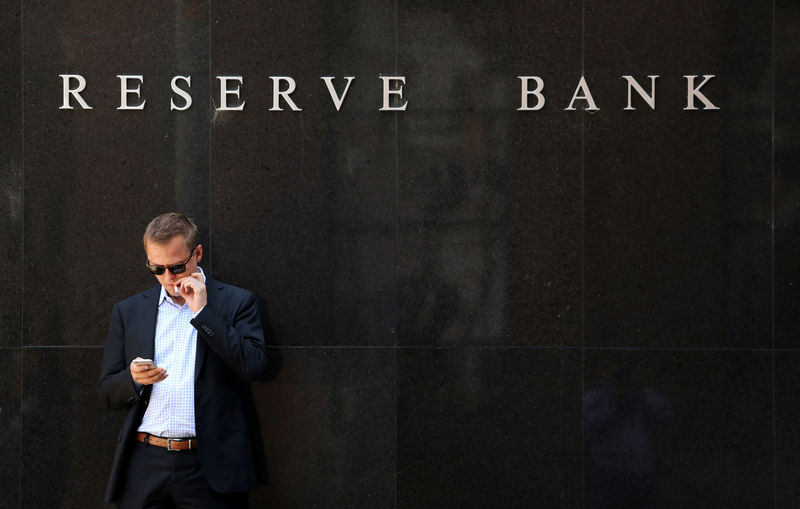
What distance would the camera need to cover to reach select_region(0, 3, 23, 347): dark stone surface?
579 centimetres

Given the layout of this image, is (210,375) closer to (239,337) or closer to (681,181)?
(239,337)

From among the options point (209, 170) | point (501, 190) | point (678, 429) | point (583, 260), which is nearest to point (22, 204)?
point (209, 170)

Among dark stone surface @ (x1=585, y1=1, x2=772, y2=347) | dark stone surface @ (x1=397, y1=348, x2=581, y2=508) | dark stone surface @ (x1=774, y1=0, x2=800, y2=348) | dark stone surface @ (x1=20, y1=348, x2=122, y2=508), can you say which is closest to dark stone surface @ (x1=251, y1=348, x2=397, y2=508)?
dark stone surface @ (x1=397, y1=348, x2=581, y2=508)

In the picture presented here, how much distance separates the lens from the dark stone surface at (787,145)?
5.68 metres

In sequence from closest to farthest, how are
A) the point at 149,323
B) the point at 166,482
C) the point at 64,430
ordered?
1. the point at 166,482
2. the point at 149,323
3. the point at 64,430

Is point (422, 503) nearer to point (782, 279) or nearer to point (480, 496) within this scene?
point (480, 496)

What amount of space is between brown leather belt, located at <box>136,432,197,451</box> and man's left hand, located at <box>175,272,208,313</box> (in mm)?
735

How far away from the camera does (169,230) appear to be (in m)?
4.93

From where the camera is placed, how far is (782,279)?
5.70 m

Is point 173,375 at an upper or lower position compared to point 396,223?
lower

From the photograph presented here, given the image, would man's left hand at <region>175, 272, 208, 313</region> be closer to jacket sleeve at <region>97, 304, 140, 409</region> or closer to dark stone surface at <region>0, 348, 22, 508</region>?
jacket sleeve at <region>97, 304, 140, 409</region>

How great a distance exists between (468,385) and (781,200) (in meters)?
2.33

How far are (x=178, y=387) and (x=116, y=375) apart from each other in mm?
348

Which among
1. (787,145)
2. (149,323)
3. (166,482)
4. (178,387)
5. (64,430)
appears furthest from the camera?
(64,430)
